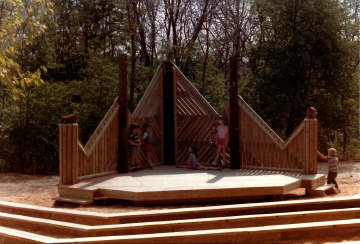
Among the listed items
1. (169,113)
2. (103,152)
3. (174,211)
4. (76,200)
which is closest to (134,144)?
(103,152)

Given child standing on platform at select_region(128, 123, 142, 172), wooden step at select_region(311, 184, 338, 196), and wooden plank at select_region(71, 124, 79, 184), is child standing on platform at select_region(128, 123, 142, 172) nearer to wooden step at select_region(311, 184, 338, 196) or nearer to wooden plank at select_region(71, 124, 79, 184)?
wooden plank at select_region(71, 124, 79, 184)

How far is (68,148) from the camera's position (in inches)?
302

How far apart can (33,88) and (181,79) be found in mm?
5801

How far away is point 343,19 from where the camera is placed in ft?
49.4

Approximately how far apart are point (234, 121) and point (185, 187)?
106 inches

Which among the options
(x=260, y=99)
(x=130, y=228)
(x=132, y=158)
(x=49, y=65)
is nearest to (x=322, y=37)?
(x=260, y=99)

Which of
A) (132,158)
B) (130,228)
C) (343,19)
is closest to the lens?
(130,228)

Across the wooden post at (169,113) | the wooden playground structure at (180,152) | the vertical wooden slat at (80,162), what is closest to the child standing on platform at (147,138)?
the wooden playground structure at (180,152)

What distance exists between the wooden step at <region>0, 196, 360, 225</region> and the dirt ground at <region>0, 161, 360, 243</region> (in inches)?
27.9

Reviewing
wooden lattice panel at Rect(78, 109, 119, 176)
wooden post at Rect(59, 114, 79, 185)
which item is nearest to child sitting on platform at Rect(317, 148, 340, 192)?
wooden lattice panel at Rect(78, 109, 119, 176)

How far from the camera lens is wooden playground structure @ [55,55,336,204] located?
7.57 meters

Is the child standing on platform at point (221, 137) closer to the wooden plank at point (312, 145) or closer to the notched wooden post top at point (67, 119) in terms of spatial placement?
the wooden plank at point (312, 145)

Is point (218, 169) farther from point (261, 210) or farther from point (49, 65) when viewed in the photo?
point (49, 65)

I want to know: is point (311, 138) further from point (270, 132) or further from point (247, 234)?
point (247, 234)
